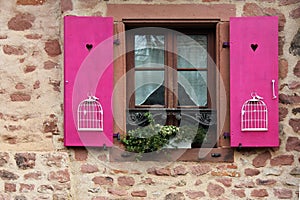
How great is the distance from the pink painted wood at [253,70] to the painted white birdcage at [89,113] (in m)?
1.11

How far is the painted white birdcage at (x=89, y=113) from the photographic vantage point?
14.5 ft

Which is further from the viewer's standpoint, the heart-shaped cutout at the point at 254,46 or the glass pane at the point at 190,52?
the glass pane at the point at 190,52

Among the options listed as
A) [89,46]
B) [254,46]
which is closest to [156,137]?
[89,46]

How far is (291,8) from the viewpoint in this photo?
14.7ft

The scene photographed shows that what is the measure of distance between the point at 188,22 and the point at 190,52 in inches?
11.3

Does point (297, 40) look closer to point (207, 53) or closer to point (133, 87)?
point (207, 53)

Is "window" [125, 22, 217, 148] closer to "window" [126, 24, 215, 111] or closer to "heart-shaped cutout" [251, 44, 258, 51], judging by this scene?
"window" [126, 24, 215, 111]

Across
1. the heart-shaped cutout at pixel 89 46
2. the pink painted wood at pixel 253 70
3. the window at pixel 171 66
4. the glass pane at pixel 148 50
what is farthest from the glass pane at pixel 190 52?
the heart-shaped cutout at pixel 89 46

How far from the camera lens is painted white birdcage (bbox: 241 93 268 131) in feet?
14.3

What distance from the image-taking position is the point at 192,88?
183 inches

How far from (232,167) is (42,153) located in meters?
1.59

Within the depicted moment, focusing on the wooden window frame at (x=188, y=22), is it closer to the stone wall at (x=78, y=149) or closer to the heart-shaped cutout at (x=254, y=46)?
the stone wall at (x=78, y=149)

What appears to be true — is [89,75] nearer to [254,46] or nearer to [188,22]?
[188,22]

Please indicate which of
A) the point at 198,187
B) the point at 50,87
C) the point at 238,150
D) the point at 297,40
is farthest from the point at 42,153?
the point at 297,40
